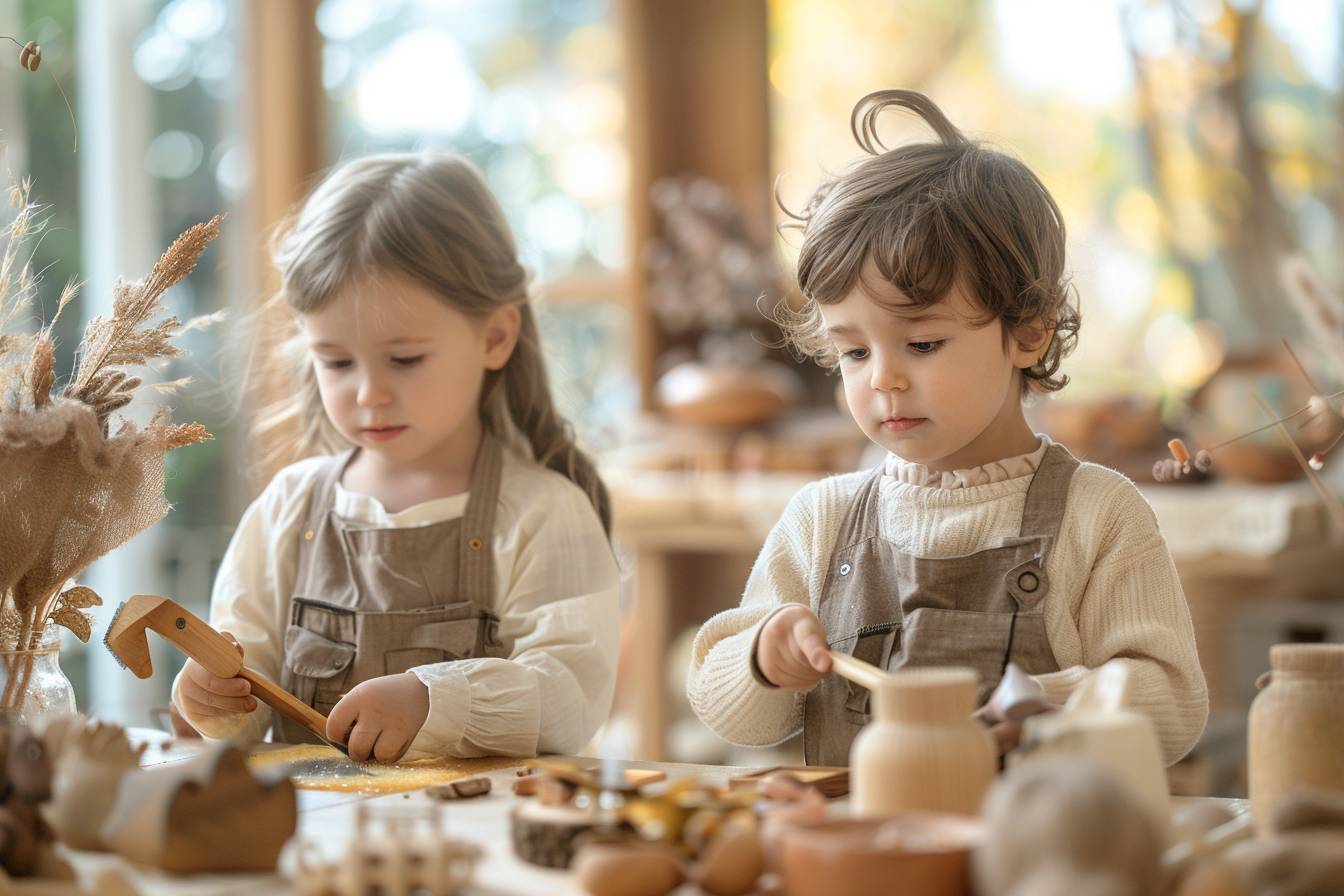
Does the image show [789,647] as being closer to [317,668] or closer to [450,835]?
[450,835]

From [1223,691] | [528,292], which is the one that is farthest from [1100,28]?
[528,292]

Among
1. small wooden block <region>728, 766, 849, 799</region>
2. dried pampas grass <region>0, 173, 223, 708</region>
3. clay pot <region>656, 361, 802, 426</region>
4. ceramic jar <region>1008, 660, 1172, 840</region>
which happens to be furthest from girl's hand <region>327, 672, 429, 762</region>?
clay pot <region>656, 361, 802, 426</region>

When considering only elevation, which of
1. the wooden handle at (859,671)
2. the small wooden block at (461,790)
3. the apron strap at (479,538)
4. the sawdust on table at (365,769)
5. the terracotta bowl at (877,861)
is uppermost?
the apron strap at (479,538)

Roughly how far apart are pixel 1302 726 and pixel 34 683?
1040 mm

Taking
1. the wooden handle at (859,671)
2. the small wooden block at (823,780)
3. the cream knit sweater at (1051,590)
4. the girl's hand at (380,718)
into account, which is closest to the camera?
the wooden handle at (859,671)

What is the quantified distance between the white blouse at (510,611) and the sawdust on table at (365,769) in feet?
0.09

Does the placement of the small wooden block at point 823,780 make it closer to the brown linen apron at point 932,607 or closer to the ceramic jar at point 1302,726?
the brown linen apron at point 932,607

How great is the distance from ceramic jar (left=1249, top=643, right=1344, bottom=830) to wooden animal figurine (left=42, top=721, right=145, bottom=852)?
743 mm

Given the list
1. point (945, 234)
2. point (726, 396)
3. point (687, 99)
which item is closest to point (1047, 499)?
point (945, 234)

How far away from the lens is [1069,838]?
2.41 ft

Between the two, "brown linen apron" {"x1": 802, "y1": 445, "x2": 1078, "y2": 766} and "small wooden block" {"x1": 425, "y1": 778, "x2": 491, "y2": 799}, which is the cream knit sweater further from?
"small wooden block" {"x1": 425, "y1": 778, "x2": 491, "y2": 799}

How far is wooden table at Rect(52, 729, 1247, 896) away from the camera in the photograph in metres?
0.91

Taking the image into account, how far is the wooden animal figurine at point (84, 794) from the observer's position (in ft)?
3.22

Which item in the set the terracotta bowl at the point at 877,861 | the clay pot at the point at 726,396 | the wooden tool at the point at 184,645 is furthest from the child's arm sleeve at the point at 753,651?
→ the clay pot at the point at 726,396
